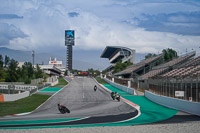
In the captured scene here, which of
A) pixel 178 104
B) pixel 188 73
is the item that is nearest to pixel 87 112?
pixel 178 104

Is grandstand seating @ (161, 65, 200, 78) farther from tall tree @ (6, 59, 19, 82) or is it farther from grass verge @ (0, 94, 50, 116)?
tall tree @ (6, 59, 19, 82)

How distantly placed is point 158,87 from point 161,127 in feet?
69.7

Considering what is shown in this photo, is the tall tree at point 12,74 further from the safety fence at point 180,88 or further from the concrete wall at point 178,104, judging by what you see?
the safety fence at point 180,88

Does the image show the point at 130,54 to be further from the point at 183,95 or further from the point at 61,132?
the point at 61,132

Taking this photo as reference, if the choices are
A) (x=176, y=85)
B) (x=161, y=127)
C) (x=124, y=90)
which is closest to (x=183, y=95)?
(x=176, y=85)

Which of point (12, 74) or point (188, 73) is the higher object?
point (12, 74)

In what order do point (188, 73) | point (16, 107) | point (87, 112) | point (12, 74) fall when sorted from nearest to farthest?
point (87, 112) < point (16, 107) < point (188, 73) < point (12, 74)

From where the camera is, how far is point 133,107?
2880 cm

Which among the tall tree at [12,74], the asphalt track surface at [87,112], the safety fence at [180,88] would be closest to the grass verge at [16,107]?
the asphalt track surface at [87,112]

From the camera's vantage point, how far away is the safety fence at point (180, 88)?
1034 inches

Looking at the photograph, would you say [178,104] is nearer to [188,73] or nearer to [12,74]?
[188,73]

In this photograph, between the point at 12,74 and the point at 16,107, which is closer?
the point at 16,107

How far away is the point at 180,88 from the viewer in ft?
97.6

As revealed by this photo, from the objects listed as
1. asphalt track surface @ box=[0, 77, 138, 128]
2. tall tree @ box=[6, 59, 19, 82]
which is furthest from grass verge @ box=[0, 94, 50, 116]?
tall tree @ box=[6, 59, 19, 82]
